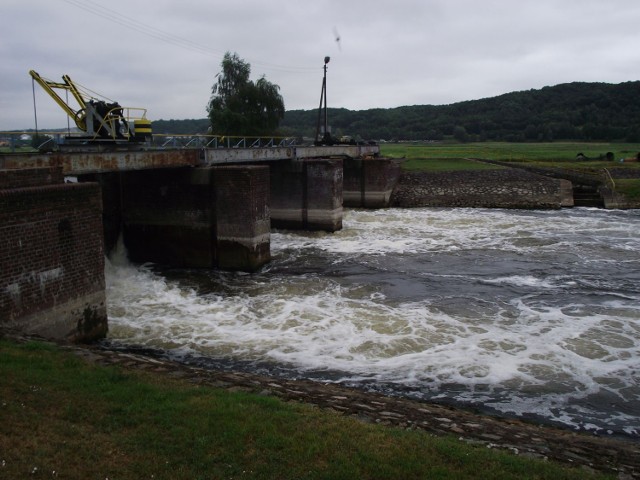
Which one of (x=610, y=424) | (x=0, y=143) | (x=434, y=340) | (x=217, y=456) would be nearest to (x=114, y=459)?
(x=217, y=456)

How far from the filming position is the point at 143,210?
21.7 meters

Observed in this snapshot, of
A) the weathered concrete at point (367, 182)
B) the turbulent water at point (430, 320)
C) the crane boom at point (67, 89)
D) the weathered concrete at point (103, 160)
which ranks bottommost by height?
the turbulent water at point (430, 320)

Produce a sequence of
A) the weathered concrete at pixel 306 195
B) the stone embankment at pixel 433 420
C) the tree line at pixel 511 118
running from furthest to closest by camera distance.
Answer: the tree line at pixel 511 118 < the weathered concrete at pixel 306 195 < the stone embankment at pixel 433 420

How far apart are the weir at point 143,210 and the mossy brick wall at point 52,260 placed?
2cm

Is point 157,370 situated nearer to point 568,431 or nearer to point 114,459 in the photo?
point 114,459

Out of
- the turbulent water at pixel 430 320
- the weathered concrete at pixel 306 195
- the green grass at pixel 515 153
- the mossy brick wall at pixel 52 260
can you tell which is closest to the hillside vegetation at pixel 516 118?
the green grass at pixel 515 153

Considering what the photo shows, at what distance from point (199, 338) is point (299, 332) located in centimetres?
242

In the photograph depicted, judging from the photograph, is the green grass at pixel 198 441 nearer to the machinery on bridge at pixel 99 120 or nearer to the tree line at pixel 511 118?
the machinery on bridge at pixel 99 120

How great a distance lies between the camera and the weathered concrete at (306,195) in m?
29.6

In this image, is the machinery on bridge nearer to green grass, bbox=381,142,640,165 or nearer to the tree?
the tree

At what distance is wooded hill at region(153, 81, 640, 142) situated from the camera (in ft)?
374

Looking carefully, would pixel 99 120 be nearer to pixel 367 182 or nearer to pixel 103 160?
A: pixel 103 160

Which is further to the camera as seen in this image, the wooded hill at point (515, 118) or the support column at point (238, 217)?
the wooded hill at point (515, 118)

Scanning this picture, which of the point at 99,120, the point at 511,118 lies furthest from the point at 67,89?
the point at 511,118
